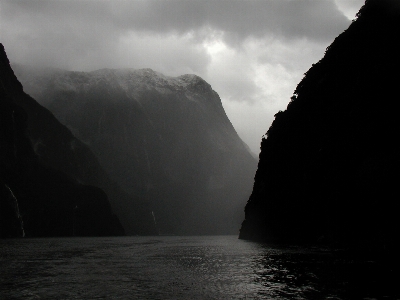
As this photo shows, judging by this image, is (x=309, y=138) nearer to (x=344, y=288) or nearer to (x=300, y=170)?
(x=300, y=170)

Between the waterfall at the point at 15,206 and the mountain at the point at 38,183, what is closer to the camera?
the waterfall at the point at 15,206

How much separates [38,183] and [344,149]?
116 meters

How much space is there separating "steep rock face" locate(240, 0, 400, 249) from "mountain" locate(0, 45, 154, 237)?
261 feet

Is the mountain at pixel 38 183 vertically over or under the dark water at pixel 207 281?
over

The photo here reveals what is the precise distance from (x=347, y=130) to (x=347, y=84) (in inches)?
443

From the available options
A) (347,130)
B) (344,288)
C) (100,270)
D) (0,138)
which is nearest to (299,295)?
(344,288)

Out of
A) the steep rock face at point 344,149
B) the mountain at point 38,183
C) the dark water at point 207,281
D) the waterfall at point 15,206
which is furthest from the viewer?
the mountain at point 38,183

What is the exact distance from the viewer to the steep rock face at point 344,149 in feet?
162

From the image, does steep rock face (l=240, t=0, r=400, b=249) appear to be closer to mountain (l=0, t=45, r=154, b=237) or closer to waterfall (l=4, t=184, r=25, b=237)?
waterfall (l=4, t=184, r=25, b=237)

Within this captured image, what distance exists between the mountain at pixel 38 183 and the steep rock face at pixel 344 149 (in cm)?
7960

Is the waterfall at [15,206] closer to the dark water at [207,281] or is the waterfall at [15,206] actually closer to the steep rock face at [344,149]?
the steep rock face at [344,149]

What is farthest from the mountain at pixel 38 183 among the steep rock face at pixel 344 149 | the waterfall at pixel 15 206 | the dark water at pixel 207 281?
the dark water at pixel 207 281

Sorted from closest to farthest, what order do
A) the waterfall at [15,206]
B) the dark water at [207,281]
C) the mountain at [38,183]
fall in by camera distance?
the dark water at [207,281], the waterfall at [15,206], the mountain at [38,183]

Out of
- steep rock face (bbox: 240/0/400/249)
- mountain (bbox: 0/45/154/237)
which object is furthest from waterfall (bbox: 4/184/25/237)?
steep rock face (bbox: 240/0/400/249)
